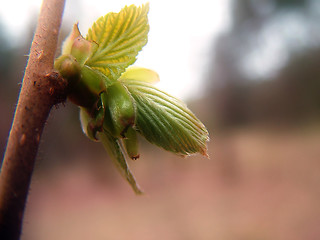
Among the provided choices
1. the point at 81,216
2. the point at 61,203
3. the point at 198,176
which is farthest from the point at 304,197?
the point at 61,203

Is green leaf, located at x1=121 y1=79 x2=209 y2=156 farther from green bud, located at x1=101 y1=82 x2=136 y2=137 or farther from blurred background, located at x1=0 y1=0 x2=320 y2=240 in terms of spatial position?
blurred background, located at x1=0 y1=0 x2=320 y2=240

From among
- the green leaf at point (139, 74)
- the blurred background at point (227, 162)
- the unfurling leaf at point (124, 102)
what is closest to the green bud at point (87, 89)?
the unfurling leaf at point (124, 102)

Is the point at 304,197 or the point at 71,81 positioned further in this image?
the point at 304,197

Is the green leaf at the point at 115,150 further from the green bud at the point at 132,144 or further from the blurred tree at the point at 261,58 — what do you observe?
the blurred tree at the point at 261,58

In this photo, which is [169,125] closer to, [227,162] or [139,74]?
[139,74]

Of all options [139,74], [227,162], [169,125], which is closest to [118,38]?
[139,74]

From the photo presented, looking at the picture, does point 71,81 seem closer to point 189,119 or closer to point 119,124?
point 119,124
